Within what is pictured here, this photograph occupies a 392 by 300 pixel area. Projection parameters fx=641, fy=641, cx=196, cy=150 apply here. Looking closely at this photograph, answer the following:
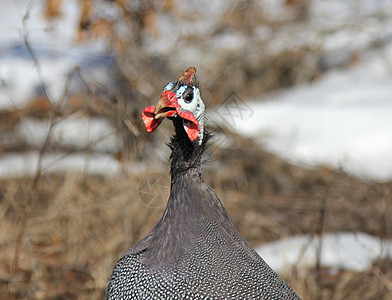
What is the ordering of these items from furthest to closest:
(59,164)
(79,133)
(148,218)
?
(79,133)
(59,164)
(148,218)

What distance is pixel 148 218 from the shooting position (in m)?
3.64

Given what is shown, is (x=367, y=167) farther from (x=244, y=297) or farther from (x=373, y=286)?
(x=244, y=297)

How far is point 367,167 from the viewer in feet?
15.9

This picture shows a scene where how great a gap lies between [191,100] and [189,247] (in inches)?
19.0

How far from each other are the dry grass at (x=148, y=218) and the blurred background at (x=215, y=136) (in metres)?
0.01

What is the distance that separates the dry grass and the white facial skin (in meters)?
1.19

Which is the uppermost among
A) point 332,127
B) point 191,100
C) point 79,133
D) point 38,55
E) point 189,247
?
point 38,55

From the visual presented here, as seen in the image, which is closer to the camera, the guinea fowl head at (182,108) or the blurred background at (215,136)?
the guinea fowl head at (182,108)

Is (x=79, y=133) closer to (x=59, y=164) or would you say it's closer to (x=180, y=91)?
(x=59, y=164)

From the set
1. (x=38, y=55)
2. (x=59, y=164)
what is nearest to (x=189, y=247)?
(x=59, y=164)

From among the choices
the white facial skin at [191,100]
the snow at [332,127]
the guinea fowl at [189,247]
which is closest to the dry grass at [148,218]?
the snow at [332,127]

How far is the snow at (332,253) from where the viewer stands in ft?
11.5

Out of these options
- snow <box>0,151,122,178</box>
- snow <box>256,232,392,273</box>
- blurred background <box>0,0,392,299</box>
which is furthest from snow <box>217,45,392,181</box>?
snow <box>0,151,122,178</box>

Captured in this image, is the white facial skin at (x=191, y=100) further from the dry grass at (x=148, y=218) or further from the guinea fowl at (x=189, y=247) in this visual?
the dry grass at (x=148, y=218)
